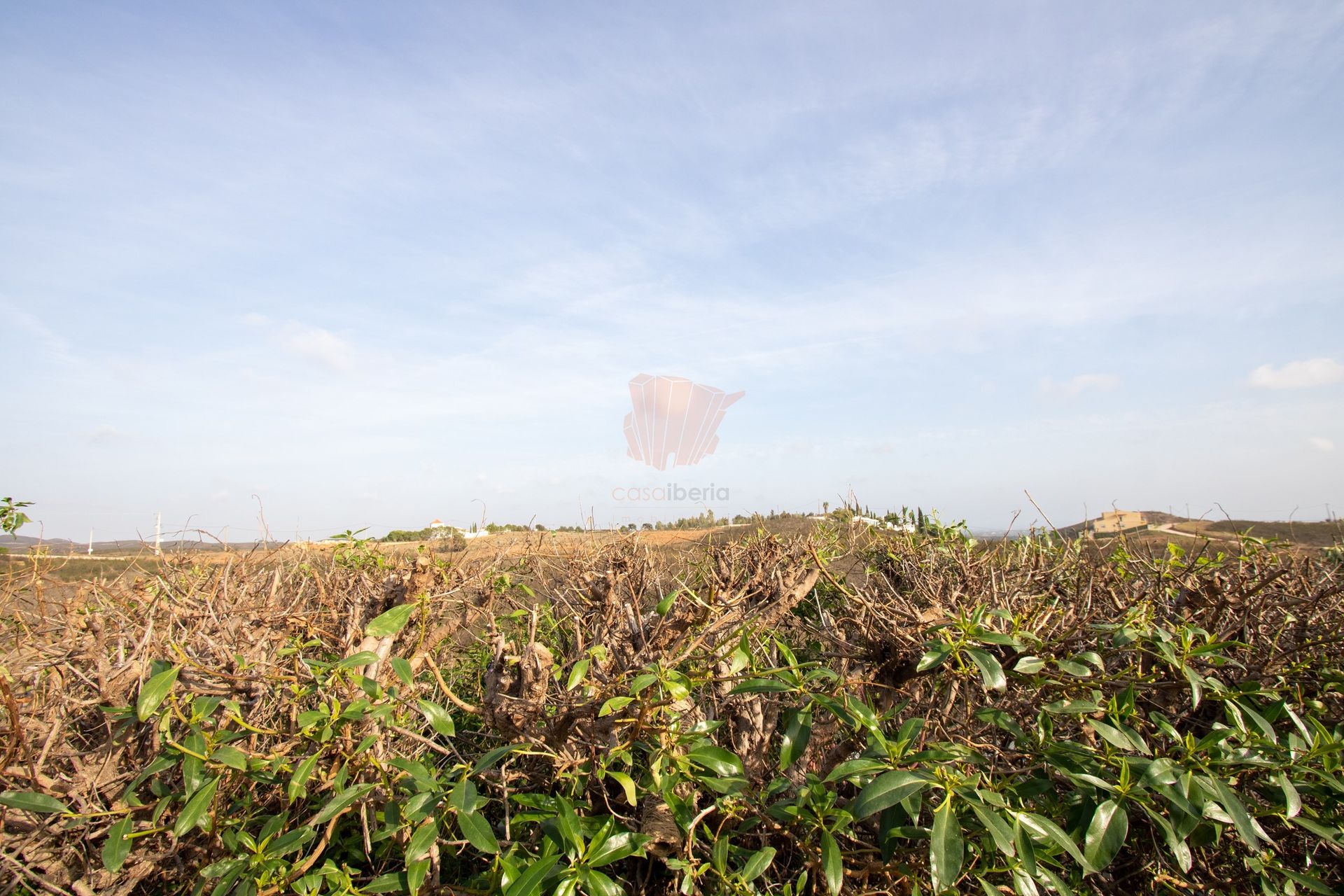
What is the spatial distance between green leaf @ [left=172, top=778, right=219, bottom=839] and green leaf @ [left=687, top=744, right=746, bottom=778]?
46.1 inches

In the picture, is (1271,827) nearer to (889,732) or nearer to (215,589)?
(889,732)

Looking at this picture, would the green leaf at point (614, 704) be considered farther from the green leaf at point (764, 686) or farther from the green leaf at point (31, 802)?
the green leaf at point (31, 802)

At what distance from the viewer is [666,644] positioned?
6.46ft

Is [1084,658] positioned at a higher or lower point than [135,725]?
higher

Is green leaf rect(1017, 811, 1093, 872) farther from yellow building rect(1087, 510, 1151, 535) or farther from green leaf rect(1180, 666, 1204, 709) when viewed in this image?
yellow building rect(1087, 510, 1151, 535)

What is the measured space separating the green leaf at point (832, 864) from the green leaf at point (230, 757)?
1.44m

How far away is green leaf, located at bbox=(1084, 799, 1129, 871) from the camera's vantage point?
156 centimetres

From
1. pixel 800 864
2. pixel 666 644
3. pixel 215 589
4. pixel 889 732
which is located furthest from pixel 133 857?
pixel 889 732

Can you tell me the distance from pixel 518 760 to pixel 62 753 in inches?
54.9

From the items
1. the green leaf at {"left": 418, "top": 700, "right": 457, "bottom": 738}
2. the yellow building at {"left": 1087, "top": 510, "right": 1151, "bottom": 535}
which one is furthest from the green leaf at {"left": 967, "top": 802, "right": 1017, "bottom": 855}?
the yellow building at {"left": 1087, "top": 510, "right": 1151, "bottom": 535}

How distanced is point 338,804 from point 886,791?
1.31 m

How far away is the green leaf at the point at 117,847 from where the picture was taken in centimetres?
163

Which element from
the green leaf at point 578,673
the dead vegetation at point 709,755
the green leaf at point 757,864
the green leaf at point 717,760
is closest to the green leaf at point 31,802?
the dead vegetation at point 709,755

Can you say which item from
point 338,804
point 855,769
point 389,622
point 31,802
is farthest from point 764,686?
point 31,802
